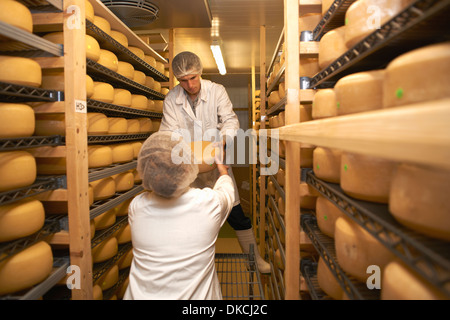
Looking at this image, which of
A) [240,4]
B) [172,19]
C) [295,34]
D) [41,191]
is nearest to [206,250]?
[41,191]

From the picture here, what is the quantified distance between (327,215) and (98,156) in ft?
5.18

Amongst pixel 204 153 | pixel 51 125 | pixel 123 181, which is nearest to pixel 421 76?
pixel 204 153

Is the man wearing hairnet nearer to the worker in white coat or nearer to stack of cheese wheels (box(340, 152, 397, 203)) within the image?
the worker in white coat

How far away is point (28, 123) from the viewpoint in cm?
142

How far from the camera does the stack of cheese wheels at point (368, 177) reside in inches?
36.2

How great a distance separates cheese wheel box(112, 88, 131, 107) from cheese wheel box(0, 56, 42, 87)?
90 centimetres

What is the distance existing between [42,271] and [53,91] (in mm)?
935

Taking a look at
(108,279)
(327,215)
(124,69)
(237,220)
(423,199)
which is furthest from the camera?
(237,220)

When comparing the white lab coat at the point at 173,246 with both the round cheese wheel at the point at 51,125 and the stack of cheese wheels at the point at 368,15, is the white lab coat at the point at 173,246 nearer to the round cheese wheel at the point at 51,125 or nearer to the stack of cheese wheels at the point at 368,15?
the round cheese wheel at the point at 51,125

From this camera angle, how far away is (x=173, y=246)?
4.22ft

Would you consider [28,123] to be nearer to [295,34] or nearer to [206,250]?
[206,250]

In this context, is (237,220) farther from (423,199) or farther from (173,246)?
(423,199)
